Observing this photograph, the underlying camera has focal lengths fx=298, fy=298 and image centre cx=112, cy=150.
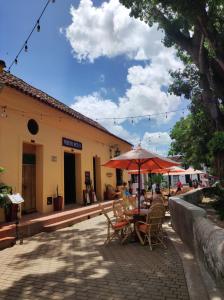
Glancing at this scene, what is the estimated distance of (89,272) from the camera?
5.16 metres

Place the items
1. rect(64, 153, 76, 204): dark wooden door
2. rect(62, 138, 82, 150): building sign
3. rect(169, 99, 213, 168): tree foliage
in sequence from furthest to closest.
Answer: rect(169, 99, 213, 168): tree foliage
rect(64, 153, 76, 204): dark wooden door
rect(62, 138, 82, 150): building sign

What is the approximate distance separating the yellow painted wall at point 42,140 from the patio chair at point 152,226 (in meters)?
5.08

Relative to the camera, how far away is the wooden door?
38.2 ft

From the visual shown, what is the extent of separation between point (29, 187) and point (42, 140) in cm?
195

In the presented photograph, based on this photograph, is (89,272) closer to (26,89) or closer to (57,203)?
(57,203)

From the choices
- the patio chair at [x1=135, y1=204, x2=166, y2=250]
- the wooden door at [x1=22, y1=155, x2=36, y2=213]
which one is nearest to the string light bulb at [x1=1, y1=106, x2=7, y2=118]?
the wooden door at [x1=22, y1=155, x2=36, y2=213]

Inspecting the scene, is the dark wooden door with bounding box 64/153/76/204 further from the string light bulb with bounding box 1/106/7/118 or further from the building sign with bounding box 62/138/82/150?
the string light bulb with bounding box 1/106/7/118

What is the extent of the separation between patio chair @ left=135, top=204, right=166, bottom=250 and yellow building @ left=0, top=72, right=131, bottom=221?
508cm

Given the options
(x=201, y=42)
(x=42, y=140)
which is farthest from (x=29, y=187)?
(x=201, y=42)

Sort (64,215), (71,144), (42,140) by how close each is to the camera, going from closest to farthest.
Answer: (64,215)
(42,140)
(71,144)

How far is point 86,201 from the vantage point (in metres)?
15.0

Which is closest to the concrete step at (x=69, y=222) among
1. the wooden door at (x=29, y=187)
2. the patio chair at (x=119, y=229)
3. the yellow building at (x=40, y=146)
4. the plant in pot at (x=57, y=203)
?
the plant in pot at (x=57, y=203)

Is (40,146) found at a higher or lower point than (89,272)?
higher

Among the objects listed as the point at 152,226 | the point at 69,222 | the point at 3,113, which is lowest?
the point at 69,222
